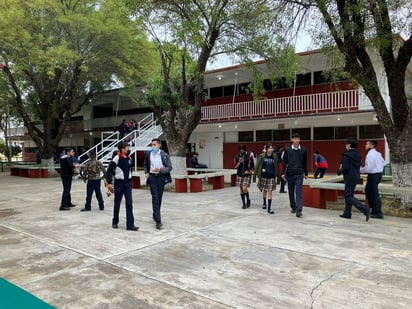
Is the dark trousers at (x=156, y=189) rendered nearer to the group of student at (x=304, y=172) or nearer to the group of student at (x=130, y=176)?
the group of student at (x=130, y=176)

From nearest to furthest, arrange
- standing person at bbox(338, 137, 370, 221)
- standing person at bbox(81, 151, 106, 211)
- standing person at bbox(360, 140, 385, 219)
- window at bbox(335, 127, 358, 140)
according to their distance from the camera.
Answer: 1. standing person at bbox(338, 137, 370, 221)
2. standing person at bbox(360, 140, 385, 219)
3. standing person at bbox(81, 151, 106, 211)
4. window at bbox(335, 127, 358, 140)

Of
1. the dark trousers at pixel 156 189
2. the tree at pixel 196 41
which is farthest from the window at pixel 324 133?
the dark trousers at pixel 156 189

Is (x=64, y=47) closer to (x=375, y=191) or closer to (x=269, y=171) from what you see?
(x=269, y=171)

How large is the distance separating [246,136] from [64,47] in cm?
1202

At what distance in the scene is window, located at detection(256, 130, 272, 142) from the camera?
21609mm

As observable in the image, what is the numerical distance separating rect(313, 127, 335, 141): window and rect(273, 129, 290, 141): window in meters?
1.57

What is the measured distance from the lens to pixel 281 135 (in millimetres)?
20984

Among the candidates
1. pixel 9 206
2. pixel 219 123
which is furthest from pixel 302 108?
pixel 9 206

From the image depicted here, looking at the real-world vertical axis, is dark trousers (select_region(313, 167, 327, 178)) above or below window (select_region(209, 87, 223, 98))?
below

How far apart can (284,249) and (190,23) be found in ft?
24.4

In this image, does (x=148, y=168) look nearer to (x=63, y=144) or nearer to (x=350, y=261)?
(x=350, y=261)

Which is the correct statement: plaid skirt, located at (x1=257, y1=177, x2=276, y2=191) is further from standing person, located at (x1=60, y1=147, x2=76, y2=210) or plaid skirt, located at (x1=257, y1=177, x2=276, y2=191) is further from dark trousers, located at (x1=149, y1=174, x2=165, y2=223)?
standing person, located at (x1=60, y1=147, x2=76, y2=210)

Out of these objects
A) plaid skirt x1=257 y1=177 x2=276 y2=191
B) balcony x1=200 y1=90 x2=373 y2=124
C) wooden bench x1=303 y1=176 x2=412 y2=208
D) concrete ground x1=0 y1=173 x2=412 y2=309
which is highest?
balcony x1=200 y1=90 x2=373 y2=124

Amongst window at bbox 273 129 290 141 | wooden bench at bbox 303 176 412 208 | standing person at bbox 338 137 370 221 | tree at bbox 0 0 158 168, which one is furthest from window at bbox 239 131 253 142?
standing person at bbox 338 137 370 221
